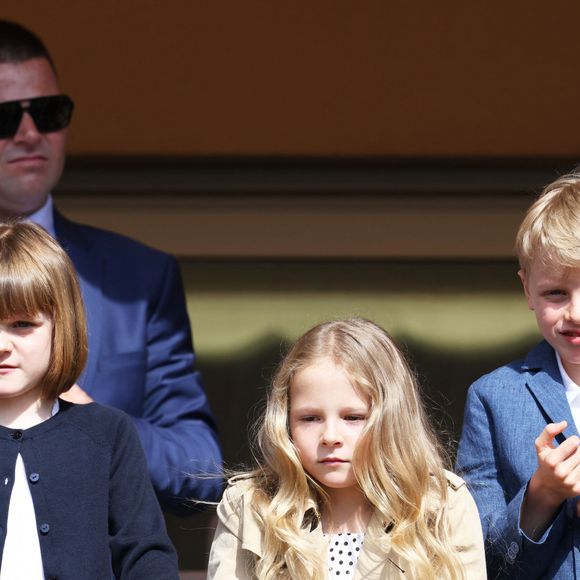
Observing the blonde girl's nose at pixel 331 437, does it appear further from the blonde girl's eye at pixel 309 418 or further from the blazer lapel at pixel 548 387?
the blazer lapel at pixel 548 387

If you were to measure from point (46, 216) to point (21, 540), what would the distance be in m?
1.25

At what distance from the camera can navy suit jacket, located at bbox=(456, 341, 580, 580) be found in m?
2.87

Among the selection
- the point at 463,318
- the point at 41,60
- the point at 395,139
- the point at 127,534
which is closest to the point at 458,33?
the point at 395,139

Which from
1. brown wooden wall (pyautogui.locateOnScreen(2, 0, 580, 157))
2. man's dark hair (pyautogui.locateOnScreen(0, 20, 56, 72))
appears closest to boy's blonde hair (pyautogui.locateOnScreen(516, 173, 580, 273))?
man's dark hair (pyautogui.locateOnScreen(0, 20, 56, 72))

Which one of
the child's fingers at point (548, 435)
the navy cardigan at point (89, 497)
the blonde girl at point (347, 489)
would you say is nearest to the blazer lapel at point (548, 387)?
the child's fingers at point (548, 435)

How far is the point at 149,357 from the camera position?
3.76 m

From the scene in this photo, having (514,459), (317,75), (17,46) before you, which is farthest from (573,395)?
(317,75)

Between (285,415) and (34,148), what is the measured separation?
3.71ft

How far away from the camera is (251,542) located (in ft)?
9.36

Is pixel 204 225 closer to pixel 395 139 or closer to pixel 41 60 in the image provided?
pixel 395 139

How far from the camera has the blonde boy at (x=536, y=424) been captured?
286 cm

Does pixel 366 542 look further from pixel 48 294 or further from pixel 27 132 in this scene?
pixel 27 132

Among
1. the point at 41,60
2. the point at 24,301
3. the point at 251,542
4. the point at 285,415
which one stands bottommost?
the point at 251,542

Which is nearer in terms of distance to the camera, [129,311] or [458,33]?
[129,311]
